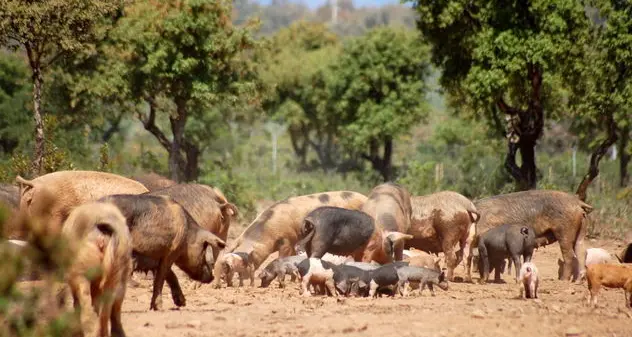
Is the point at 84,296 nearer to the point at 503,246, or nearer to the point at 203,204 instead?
the point at 203,204

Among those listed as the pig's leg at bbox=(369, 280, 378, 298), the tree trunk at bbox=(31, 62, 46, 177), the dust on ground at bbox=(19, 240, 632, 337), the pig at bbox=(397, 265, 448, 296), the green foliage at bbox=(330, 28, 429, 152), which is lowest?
the dust on ground at bbox=(19, 240, 632, 337)

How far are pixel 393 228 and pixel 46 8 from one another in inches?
292

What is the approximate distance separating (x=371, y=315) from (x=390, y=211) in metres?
7.04

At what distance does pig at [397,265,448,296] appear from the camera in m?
15.1

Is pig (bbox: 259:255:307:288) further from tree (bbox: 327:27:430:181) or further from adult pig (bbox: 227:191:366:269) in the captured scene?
tree (bbox: 327:27:430:181)

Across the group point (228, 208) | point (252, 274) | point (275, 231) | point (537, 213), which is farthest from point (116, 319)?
point (537, 213)

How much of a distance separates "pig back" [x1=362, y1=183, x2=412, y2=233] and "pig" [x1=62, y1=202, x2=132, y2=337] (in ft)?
27.5

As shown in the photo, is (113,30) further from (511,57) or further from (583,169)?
(583,169)

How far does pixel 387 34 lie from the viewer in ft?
160

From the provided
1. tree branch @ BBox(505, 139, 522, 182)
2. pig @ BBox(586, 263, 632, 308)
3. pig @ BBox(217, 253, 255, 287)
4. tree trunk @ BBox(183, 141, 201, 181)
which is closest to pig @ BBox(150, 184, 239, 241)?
pig @ BBox(217, 253, 255, 287)

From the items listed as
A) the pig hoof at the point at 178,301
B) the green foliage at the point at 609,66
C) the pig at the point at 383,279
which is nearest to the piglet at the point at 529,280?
the pig at the point at 383,279

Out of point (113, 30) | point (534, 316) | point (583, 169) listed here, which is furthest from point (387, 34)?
point (534, 316)

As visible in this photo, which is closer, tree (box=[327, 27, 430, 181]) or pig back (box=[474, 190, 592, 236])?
pig back (box=[474, 190, 592, 236])

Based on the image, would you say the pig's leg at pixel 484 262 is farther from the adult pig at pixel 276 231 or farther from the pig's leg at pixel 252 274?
the pig's leg at pixel 252 274
